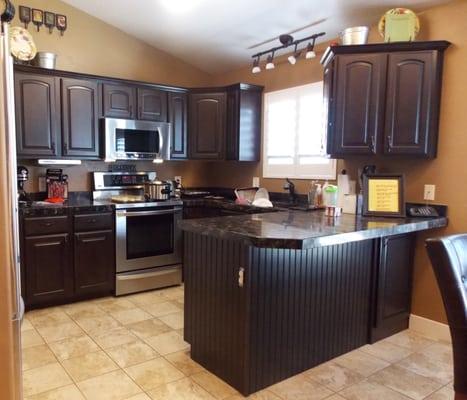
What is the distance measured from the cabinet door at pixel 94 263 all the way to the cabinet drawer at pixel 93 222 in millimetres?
47

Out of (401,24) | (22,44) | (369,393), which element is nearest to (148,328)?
(369,393)

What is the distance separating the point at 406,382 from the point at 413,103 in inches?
75.0

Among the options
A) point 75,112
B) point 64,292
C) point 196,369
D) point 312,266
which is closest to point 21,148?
point 75,112

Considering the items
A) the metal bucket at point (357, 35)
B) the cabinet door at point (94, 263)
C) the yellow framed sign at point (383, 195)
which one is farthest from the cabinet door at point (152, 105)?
the yellow framed sign at point (383, 195)

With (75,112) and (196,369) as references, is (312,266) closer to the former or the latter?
(196,369)

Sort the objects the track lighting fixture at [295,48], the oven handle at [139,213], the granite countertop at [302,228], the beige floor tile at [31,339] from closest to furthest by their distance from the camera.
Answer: the granite countertop at [302,228], the beige floor tile at [31,339], the track lighting fixture at [295,48], the oven handle at [139,213]

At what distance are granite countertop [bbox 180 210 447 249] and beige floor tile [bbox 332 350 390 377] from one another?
Answer: 2.87 feet

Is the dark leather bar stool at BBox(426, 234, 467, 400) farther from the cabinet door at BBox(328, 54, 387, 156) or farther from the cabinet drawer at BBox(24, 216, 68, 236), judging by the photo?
the cabinet drawer at BBox(24, 216, 68, 236)

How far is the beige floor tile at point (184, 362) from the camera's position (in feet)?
7.94

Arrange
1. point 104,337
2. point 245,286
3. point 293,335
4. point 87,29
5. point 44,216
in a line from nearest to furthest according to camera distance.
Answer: point 245,286 → point 293,335 → point 104,337 → point 44,216 → point 87,29

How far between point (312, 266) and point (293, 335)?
0.43 meters

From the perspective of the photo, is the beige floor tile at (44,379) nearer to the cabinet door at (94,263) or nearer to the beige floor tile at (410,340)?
the cabinet door at (94,263)

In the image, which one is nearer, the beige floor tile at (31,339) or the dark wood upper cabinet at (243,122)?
the beige floor tile at (31,339)

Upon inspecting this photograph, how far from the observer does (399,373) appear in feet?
7.95
